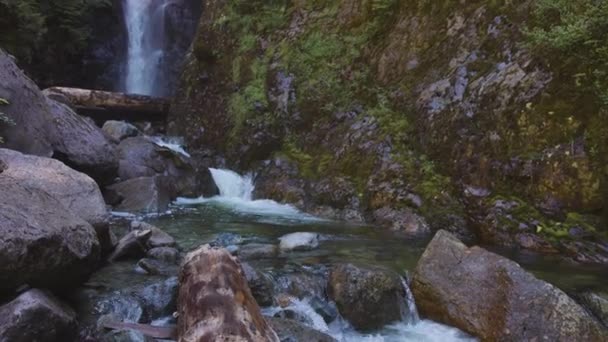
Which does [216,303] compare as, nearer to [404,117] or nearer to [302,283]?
[302,283]

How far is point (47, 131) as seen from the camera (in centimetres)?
868

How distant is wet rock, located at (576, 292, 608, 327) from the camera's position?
16.2 feet

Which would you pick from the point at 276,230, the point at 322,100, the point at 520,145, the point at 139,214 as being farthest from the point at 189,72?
the point at 520,145

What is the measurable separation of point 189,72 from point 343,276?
38.8ft

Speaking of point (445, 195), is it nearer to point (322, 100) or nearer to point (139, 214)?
point (322, 100)

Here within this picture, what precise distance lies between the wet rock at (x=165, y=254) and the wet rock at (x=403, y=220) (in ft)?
13.3

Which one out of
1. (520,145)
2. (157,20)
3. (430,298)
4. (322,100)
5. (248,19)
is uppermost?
(157,20)

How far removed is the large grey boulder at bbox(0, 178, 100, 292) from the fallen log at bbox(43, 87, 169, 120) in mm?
11562

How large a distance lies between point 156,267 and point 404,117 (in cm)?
605

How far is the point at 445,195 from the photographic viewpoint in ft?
28.3

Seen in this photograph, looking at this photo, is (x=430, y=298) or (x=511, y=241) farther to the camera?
(x=511, y=241)

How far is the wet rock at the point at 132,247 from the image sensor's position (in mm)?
6016

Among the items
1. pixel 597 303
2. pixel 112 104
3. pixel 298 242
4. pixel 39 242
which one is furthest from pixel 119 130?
pixel 597 303

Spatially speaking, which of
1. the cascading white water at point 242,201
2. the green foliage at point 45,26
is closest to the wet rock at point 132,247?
the cascading white water at point 242,201
